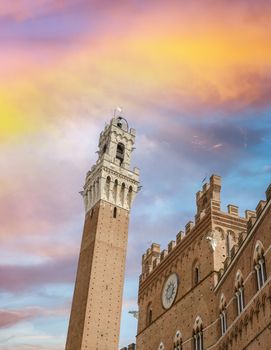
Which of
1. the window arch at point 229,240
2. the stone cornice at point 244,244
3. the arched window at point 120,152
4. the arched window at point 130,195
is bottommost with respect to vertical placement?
the stone cornice at point 244,244

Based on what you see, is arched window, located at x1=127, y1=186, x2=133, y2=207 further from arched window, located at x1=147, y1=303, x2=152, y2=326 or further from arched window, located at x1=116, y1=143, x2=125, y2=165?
arched window, located at x1=147, y1=303, x2=152, y2=326

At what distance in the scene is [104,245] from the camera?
43469 millimetres

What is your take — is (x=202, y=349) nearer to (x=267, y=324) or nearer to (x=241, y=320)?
(x=241, y=320)

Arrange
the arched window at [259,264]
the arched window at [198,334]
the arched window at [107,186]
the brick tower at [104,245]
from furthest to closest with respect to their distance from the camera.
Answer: the arched window at [107,186] → the brick tower at [104,245] → the arched window at [198,334] → the arched window at [259,264]

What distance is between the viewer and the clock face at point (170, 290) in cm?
2742

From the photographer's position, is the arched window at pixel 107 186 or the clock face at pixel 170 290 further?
the arched window at pixel 107 186

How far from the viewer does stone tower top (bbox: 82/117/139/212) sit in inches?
1860

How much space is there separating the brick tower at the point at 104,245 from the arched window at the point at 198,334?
16402mm

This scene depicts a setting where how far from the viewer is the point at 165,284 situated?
29172mm

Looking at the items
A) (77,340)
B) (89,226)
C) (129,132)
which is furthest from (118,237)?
(129,132)

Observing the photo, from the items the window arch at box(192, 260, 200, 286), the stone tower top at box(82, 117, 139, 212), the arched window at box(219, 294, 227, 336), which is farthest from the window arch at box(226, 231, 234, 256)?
the stone tower top at box(82, 117, 139, 212)

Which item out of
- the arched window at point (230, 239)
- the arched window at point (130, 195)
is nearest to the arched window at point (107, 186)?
the arched window at point (130, 195)

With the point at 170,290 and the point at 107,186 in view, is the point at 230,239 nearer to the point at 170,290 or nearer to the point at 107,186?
the point at 170,290

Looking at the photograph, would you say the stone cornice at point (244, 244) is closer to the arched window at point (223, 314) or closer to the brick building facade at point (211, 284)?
the brick building facade at point (211, 284)
